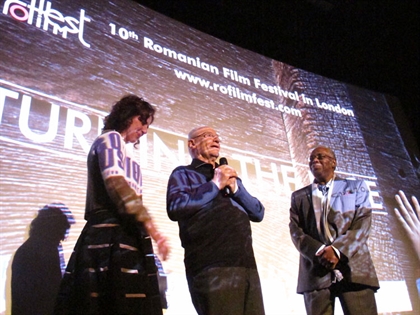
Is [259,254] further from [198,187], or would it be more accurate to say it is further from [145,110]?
[145,110]

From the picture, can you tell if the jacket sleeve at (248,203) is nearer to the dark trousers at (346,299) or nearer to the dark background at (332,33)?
the dark trousers at (346,299)

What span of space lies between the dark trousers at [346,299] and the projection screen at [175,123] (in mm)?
624

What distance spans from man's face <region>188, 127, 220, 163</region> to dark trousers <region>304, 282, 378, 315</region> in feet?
2.44

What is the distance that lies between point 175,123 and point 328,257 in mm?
1226

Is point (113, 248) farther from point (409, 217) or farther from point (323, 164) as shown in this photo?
point (409, 217)

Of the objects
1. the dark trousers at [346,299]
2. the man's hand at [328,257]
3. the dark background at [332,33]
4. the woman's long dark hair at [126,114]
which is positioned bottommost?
the dark trousers at [346,299]

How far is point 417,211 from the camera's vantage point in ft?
10.7

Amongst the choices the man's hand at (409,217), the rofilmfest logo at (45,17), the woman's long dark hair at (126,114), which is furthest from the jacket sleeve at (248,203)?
the man's hand at (409,217)

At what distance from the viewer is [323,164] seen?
6.64ft

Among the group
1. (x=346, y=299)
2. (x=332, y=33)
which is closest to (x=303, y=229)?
(x=346, y=299)

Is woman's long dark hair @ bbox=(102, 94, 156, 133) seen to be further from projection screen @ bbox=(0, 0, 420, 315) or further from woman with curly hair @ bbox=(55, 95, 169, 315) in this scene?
projection screen @ bbox=(0, 0, 420, 315)

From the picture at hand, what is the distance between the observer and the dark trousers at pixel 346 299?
169cm

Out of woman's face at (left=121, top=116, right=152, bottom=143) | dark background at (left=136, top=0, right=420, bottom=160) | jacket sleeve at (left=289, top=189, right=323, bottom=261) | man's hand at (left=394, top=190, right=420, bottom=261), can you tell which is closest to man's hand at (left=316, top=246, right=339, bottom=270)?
jacket sleeve at (left=289, top=189, right=323, bottom=261)

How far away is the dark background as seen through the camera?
388cm
